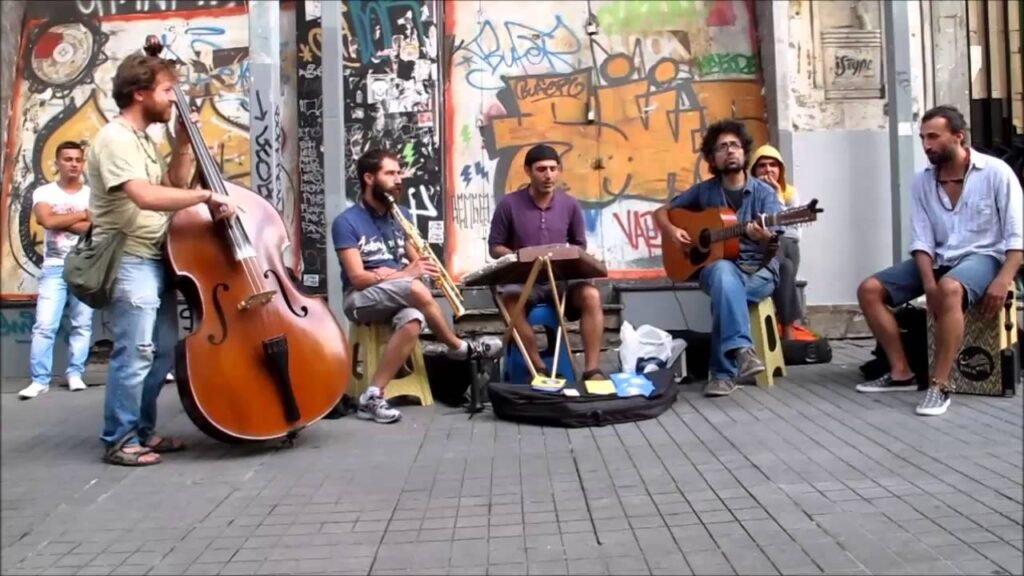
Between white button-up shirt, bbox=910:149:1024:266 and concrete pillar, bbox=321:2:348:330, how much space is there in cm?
373

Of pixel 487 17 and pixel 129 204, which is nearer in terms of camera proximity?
pixel 129 204

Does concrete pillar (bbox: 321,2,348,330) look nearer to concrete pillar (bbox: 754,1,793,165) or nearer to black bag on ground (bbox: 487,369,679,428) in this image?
black bag on ground (bbox: 487,369,679,428)

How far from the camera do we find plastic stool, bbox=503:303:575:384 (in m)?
5.35

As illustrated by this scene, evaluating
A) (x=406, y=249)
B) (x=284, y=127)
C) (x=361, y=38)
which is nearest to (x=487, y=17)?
(x=361, y=38)

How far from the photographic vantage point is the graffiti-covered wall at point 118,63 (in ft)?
25.1

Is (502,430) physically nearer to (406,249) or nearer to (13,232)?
(406,249)

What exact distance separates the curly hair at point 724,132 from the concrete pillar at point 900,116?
2014 mm

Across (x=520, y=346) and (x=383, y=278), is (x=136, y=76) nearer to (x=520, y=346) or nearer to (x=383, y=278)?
(x=383, y=278)

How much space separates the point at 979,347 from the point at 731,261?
1398 mm

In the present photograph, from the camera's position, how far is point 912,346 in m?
5.29

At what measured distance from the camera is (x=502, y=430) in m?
4.77

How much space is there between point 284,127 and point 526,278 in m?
3.33

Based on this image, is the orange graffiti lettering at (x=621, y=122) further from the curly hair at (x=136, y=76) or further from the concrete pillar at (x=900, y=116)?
the curly hair at (x=136, y=76)

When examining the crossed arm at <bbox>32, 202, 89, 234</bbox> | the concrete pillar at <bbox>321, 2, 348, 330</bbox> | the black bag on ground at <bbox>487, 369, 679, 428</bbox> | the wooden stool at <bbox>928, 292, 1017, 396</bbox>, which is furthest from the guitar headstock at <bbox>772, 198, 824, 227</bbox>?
the crossed arm at <bbox>32, 202, 89, 234</bbox>
